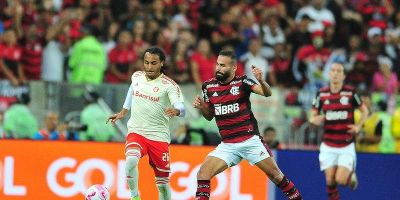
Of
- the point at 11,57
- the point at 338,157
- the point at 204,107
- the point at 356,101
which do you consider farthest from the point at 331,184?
the point at 11,57

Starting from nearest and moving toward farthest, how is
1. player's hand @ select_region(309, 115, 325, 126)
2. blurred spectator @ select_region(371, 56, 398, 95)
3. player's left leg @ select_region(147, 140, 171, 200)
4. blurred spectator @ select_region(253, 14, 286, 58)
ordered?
1. player's left leg @ select_region(147, 140, 171, 200)
2. player's hand @ select_region(309, 115, 325, 126)
3. blurred spectator @ select_region(371, 56, 398, 95)
4. blurred spectator @ select_region(253, 14, 286, 58)

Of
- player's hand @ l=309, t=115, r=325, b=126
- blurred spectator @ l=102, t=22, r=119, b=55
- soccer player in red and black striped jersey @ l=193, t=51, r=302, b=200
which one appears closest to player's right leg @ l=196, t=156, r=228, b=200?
soccer player in red and black striped jersey @ l=193, t=51, r=302, b=200

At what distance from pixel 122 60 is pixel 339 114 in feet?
19.6

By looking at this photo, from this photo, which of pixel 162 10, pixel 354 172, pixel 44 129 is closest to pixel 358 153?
pixel 354 172

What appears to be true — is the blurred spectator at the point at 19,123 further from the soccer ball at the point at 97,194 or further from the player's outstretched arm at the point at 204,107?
the player's outstretched arm at the point at 204,107

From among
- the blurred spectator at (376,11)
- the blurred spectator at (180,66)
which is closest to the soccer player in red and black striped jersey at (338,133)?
the blurred spectator at (180,66)

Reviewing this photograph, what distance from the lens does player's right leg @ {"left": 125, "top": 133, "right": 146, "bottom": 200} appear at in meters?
14.7

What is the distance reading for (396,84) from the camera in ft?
74.1

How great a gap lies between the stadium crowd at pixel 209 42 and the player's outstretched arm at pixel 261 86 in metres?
5.06

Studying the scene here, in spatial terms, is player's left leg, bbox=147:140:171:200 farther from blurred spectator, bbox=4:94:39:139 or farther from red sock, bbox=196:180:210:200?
blurred spectator, bbox=4:94:39:139

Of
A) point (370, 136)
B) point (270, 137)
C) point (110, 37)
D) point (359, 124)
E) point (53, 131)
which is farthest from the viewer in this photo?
point (110, 37)

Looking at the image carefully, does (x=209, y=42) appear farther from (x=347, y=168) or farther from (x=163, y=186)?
(x=163, y=186)

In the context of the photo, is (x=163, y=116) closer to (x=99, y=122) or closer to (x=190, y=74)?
(x=99, y=122)

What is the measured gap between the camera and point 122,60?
70.5 ft
